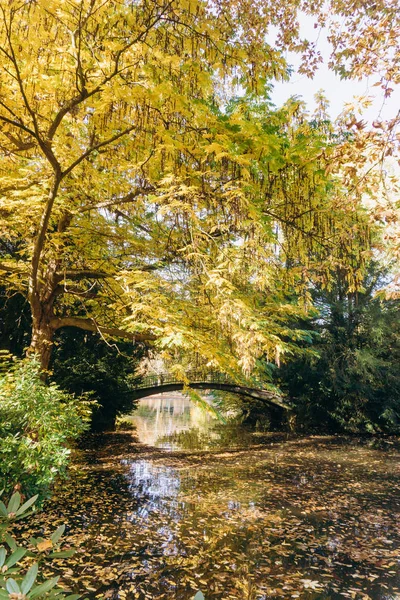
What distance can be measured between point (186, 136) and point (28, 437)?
3.68m

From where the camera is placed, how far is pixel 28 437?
4488 mm

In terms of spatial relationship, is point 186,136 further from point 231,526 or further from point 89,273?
point 231,526

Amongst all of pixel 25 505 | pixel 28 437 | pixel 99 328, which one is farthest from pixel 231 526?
pixel 25 505

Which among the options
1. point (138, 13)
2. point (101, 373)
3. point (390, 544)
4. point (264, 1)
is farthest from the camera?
point (101, 373)

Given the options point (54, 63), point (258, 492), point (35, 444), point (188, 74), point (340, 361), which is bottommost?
point (258, 492)

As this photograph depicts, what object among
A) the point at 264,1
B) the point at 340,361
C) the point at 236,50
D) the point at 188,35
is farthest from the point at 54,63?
the point at 340,361

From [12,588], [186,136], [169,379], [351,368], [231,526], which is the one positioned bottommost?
[231,526]

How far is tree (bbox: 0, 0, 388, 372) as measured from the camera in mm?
3637

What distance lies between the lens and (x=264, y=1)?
4.34m

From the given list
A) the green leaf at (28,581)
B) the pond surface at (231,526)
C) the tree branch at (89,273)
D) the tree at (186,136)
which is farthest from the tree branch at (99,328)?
the green leaf at (28,581)

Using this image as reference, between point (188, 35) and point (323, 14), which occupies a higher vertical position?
point (323, 14)

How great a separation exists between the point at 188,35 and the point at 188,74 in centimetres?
45

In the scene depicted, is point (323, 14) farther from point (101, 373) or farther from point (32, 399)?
point (101, 373)

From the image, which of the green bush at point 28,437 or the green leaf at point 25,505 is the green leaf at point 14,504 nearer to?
the green leaf at point 25,505
